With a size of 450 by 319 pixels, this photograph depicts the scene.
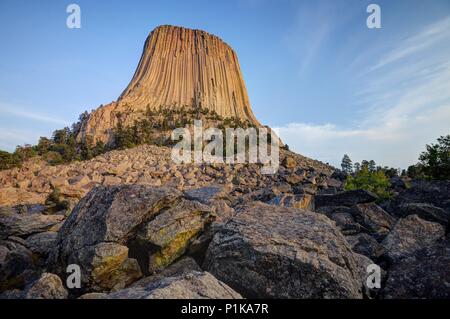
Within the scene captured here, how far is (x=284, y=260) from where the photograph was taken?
5980 millimetres

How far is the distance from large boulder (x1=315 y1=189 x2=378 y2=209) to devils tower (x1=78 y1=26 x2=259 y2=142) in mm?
67473

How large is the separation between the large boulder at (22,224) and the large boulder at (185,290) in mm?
7692

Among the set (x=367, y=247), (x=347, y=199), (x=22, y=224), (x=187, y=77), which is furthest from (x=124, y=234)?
(x=187, y=77)

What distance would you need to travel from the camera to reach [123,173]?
29.4m

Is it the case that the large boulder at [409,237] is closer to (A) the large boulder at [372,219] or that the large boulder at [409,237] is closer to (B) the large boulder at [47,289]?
(A) the large boulder at [372,219]

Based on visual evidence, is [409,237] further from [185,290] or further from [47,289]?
[47,289]

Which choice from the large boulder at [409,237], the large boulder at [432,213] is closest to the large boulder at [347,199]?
the large boulder at [432,213]

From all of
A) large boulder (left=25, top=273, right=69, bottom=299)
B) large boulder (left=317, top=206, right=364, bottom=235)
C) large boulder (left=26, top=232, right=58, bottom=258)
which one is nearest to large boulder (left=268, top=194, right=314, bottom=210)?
large boulder (left=317, top=206, right=364, bottom=235)

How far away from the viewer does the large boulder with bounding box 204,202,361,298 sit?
223 inches

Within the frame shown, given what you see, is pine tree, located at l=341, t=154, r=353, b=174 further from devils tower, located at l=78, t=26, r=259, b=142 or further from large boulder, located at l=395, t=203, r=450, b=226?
large boulder, located at l=395, t=203, r=450, b=226

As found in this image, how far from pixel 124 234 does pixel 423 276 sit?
22.2ft

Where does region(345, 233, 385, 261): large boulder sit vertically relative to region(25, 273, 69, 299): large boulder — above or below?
above

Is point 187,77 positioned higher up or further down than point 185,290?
higher up
